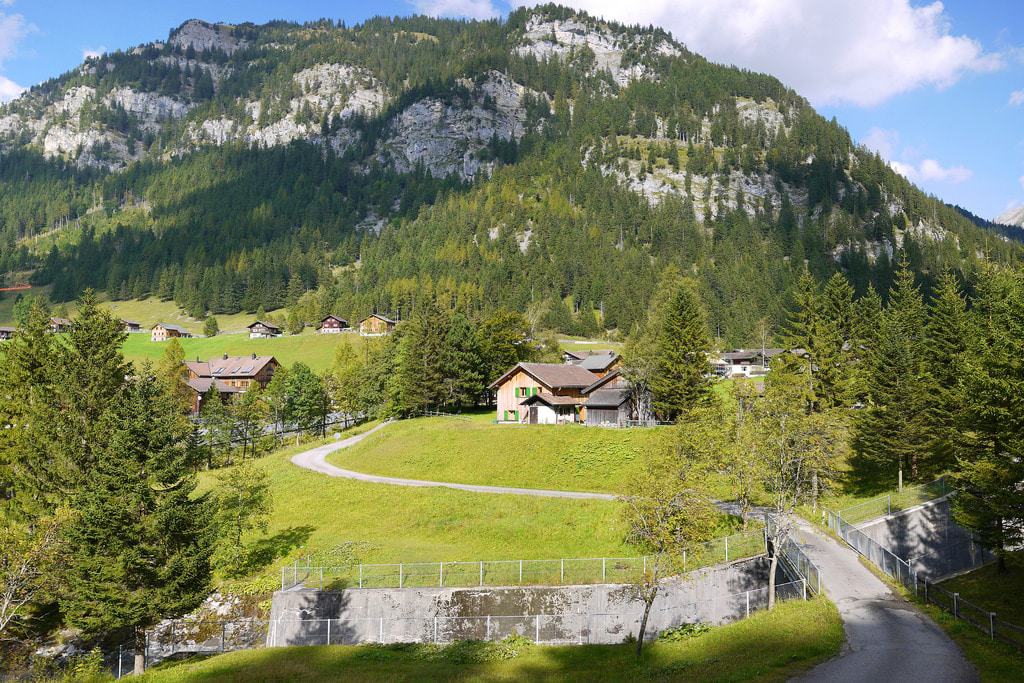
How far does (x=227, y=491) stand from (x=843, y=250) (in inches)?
7736

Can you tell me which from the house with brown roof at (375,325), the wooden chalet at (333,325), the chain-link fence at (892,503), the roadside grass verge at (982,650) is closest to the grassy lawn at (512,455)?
the chain-link fence at (892,503)

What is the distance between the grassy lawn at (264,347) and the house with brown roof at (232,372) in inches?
289

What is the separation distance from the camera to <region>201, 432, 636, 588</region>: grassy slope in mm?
35562

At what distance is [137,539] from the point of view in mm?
28094

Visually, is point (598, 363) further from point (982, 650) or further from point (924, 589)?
point (982, 650)

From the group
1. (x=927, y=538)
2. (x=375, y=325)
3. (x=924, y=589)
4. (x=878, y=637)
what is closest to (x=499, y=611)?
(x=878, y=637)

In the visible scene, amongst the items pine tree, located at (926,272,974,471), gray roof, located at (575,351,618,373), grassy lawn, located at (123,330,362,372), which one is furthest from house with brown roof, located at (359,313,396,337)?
pine tree, located at (926,272,974,471)

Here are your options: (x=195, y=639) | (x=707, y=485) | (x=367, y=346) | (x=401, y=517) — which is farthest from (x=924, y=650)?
(x=367, y=346)

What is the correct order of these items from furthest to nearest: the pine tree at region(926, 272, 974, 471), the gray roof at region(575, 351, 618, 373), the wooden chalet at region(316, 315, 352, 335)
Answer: the wooden chalet at region(316, 315, 352, 335)
the gray roof at region(575, 351, 618, 373)
the pine tree at region(926, 272, 974, 471)

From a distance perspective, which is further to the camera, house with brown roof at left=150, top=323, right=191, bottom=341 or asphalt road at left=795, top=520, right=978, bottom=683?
house with brown roof at left=150, top=323, right=191, bottom=341

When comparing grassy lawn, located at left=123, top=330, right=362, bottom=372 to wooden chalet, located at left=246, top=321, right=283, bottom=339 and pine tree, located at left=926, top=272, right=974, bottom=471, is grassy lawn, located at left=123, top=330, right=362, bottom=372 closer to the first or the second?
wooden chalet, located at left=246, top=321, right=283, bottom=339

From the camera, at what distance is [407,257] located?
192 metres

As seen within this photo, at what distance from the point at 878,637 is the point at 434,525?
26.2 meters

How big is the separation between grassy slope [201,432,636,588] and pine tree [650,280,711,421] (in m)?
19.3
